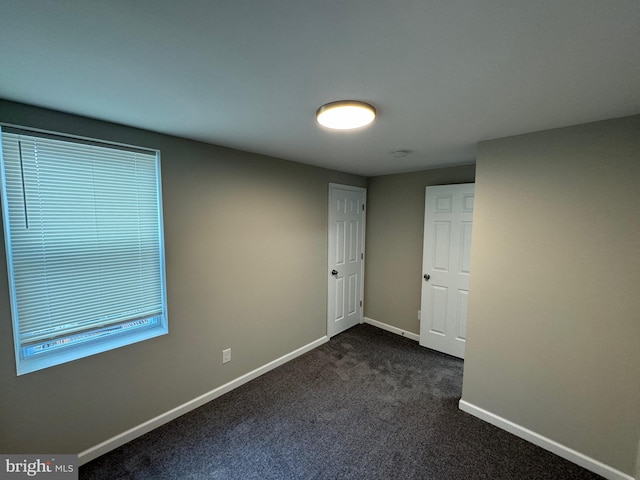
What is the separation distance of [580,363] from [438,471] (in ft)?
3.79

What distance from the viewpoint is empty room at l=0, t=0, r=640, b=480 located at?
887 millimetres

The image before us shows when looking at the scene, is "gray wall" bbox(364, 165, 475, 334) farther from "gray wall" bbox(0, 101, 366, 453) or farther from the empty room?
"gray wall" bbox(0, 101, 366, 453)

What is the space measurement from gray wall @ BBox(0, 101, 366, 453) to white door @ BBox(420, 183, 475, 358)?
4.25 ft

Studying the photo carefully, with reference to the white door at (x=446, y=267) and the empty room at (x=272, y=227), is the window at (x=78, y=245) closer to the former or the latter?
the empty room at (x=272, y=227)

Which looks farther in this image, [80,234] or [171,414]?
[171,414]

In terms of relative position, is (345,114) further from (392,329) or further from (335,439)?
(392,329)

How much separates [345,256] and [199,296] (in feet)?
6.54

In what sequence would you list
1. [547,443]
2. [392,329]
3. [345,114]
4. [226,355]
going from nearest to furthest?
[345,114]
[547,443]
[226,355]
[392,329]

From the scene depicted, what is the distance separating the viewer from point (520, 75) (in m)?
1.08

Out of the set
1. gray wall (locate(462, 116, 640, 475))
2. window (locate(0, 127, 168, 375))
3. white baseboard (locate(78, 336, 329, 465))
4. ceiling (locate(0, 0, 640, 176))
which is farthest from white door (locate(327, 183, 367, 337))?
window (locate(0, 127, 168, 375))

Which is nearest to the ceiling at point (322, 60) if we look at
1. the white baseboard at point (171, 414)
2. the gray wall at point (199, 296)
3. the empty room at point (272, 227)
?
the empty room at point (272, 227)

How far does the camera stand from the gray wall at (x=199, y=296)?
1.52m

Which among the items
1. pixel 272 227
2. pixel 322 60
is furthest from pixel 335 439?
pixel 322 60

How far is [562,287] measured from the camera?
171 centimetres
